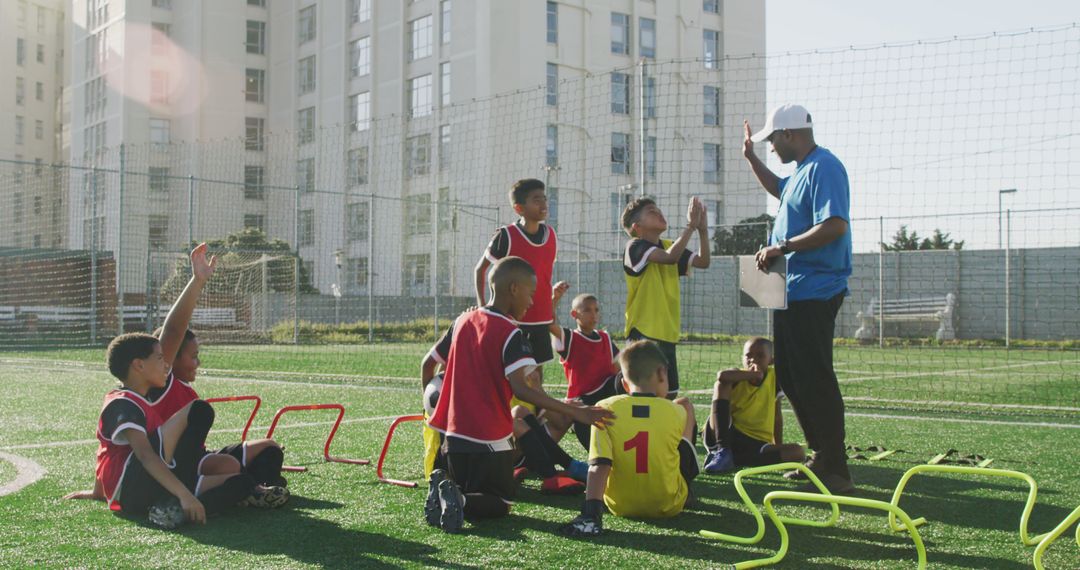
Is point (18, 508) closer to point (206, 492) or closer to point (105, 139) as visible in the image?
point (206, 492)

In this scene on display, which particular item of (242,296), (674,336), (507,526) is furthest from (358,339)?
(507,526)

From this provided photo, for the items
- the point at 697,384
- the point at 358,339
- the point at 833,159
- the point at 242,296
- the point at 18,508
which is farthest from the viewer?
the point at 242,296

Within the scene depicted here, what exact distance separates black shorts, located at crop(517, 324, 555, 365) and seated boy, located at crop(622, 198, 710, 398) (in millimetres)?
673

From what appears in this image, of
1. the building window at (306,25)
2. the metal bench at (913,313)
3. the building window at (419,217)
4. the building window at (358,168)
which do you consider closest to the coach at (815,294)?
the metal bench at (913,313)

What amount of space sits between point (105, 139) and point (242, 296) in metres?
28.0

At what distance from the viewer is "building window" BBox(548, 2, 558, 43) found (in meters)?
42.1

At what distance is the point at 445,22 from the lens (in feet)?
139

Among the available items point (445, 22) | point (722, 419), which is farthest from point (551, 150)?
point (722, 419)

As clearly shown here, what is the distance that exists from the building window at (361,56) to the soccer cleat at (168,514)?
143 ft

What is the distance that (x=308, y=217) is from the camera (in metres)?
46.6

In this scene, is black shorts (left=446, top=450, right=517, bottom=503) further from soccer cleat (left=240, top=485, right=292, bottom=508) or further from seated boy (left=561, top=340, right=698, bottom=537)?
soccer cleat (left=240, top=485, right=292, bottom=508)

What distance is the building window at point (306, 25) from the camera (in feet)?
165

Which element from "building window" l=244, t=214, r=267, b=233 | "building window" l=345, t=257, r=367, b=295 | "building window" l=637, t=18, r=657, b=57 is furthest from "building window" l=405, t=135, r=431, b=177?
"building window" l=637, t=18, r=657, b=57

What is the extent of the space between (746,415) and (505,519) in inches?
86.7
